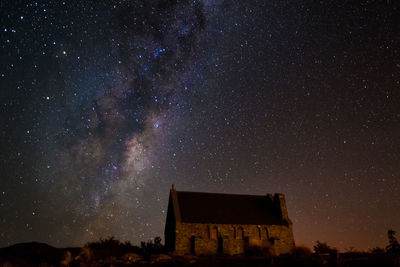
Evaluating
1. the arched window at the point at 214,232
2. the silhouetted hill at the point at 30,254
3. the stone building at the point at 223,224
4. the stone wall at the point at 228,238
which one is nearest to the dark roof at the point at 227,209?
the stone building at the point at 223,224

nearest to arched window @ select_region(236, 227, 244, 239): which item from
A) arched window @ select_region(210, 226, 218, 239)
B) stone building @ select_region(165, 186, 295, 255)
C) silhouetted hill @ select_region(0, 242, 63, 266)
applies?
stone building @ select_region(165, 186, 295, 255)

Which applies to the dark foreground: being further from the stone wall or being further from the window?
the window

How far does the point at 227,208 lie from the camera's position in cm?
3856

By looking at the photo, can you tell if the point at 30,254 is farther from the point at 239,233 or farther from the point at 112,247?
the point at 239,233

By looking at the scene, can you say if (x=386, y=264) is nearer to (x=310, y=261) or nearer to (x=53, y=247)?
(x=310, y=261)

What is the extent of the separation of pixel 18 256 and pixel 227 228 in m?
20.0

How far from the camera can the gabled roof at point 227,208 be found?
3597cm

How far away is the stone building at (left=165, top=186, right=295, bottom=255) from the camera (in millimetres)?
33844

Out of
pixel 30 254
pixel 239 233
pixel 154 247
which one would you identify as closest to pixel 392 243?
pixel 239 233

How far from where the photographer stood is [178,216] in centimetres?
3491

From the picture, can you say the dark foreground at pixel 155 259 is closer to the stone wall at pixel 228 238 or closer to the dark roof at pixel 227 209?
the stone wall at pixel 228 238

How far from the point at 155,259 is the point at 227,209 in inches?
607

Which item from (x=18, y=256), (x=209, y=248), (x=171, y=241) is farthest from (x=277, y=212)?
(x=18, y=256)

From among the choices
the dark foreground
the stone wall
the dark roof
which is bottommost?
the dark foreground
